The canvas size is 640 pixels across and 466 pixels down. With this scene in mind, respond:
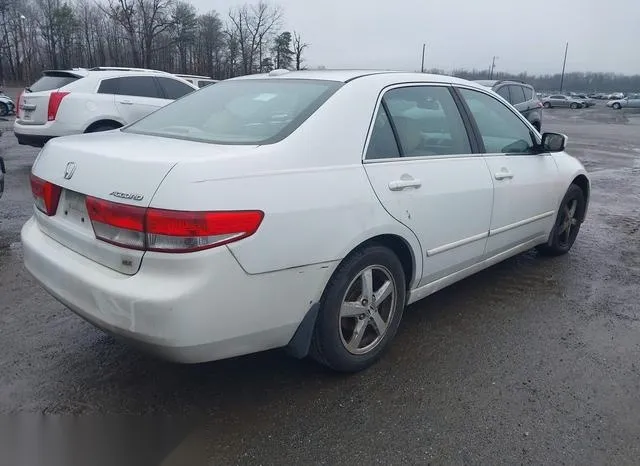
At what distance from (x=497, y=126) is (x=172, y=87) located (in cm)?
740

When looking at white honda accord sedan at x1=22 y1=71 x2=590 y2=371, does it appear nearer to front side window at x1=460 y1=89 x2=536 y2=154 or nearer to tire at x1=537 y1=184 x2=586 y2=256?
front side window at x1=460 y1=89 x2=536 y2=154

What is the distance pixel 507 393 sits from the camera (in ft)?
8.87

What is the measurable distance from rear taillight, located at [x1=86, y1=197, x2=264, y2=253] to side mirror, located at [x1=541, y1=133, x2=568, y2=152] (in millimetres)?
2966

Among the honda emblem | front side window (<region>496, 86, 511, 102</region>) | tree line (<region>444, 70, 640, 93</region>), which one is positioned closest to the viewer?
the honda emblem

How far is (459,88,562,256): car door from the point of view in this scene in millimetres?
3627

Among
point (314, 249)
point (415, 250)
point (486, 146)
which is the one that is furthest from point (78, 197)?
point (486, 146)

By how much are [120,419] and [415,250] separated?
176cm

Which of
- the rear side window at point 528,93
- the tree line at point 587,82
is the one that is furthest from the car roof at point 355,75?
the tree line at point 587,82

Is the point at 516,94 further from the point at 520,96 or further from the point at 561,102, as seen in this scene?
the point at 561,102

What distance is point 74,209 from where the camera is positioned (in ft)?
7.95

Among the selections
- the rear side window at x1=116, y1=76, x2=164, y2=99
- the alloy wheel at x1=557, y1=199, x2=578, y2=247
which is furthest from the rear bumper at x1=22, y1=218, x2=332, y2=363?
the rear side window at x1=116, y1=76, x2=164, y2=99

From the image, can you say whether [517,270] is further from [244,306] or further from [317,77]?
[244,306]

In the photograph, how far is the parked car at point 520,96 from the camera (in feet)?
40.7

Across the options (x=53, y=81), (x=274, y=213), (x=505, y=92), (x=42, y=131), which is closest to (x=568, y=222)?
(x=274, y=213)
